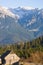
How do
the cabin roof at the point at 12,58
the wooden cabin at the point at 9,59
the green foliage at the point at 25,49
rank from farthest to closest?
A: the green foliage at the point at 25,49 → the cabin roof at the point at 12,58 → the wooden cabin at the point at 9,59

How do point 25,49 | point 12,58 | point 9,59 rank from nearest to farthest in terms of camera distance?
point 9,59, point 12,58, point 25,49

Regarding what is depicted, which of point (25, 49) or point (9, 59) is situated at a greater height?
point (9, 59)

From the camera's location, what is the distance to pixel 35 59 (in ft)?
329

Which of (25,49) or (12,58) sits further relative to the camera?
(25,49)

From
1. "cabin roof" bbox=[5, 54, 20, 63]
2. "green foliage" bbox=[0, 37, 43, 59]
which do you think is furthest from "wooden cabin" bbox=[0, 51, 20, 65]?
"green foliage" bbox=[0, 37, 43, 59]

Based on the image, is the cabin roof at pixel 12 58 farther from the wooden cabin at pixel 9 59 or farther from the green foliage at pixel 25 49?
the green foliage at pixel 25 49

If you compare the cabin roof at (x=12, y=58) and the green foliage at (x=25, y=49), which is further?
the green foliage at (x=25, y=49)

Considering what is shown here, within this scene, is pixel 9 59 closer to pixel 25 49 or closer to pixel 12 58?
pixel 12 58

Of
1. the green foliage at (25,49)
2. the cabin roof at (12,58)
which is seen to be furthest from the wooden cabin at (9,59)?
the green foliage at (25,49)

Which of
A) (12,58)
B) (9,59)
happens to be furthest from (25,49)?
(9,59)

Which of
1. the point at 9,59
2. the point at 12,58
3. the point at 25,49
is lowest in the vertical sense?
the point at 25,49

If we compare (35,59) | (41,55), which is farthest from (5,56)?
(41,55)

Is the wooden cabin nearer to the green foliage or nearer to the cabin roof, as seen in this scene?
the cabin roof

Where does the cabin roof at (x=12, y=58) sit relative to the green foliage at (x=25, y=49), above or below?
above
